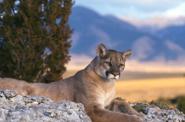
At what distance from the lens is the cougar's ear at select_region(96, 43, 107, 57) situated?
15.9 metres

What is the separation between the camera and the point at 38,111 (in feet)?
39.7

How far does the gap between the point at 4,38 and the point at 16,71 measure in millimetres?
1575

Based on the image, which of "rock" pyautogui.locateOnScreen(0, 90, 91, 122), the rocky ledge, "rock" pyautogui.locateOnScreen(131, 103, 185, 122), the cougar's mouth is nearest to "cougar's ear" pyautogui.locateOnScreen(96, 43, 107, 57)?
the cougar's mouth

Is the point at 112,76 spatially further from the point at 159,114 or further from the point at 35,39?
the point at 35,39

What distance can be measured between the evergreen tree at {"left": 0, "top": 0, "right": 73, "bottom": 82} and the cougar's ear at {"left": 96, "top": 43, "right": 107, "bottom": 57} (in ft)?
35.0

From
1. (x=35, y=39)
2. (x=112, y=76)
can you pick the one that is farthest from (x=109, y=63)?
(x=35, y=39)

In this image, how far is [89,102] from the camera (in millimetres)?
14977

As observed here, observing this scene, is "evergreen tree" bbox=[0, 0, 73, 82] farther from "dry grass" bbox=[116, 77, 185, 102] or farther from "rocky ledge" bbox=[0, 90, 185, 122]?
"dry grass" bbox=[116, 77, 185, 102]

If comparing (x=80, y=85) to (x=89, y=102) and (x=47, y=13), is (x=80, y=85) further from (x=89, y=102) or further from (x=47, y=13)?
(x=47, y=13)

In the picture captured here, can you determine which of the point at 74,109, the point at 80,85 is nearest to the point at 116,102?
the point at 80,85

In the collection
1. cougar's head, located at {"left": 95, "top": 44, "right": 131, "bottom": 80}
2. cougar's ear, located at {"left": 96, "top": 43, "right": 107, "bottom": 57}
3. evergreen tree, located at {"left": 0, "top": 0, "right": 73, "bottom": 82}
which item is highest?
evergreen tree, located at {"left": 0, "top": 0, "right": 73, "bottom": 82}

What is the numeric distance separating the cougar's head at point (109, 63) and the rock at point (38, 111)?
2862mm

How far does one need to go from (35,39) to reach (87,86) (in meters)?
11.7

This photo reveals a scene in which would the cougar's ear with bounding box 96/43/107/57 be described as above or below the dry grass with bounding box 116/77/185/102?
below
